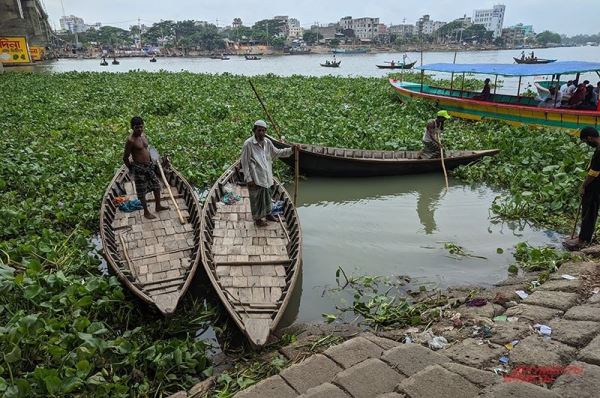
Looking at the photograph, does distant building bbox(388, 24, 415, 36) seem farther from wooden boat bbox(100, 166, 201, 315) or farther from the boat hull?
wooden boat bbox(100, 166, 201, 315)

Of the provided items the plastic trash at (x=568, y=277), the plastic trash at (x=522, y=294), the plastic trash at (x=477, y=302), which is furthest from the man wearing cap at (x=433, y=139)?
the plastic trash at (x=477, y=302)

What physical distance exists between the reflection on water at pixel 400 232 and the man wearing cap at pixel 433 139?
1.60 feet

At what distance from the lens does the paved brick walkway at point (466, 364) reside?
2.86 metres

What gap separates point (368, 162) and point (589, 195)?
4130 mm

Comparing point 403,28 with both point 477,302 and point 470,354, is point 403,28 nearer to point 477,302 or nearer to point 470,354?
point 477,302

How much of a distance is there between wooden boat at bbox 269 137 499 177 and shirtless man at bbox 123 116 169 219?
3283 mm

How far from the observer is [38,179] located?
7.56m

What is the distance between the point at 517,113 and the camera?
37.6 feet

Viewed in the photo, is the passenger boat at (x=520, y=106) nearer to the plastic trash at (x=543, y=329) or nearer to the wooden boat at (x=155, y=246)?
the plastic trash at (x=543, y=329)

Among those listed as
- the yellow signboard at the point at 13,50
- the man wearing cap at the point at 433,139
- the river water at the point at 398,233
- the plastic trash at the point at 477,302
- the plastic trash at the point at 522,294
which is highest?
the yellow signboard at the point at 13,50

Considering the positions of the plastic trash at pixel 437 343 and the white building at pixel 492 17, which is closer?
the plastic trash at pixel 437 343

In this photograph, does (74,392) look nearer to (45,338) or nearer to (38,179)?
(45,338)

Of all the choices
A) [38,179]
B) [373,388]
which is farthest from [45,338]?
[38,179]

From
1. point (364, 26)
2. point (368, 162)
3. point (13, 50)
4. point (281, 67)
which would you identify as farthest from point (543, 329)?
point (364, 26)
